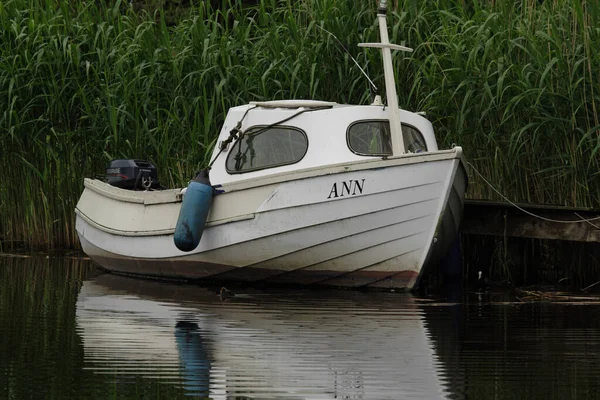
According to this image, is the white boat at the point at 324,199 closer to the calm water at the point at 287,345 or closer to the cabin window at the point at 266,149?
the cabin window at the point at 266,149

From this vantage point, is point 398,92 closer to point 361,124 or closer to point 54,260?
point 361,124

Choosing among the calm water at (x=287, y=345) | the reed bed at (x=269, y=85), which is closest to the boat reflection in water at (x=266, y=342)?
the calm water at (x=287, y=345)

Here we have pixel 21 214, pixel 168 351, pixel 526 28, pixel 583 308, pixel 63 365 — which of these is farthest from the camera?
pixel 21 214

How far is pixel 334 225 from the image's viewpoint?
12.6 metres

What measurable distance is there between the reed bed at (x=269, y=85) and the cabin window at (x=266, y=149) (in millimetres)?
1143

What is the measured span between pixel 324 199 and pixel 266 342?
9.94 ft

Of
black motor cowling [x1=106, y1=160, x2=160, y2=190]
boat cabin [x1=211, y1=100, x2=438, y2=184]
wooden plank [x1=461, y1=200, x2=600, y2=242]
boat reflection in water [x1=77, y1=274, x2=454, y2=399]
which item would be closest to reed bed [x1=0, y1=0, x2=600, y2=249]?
wooden plank [x1=461, y1=200, x2=600, y2=242]

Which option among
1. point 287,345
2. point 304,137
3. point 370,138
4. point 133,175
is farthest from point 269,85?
point 287,345

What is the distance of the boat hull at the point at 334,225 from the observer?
12.4 metres

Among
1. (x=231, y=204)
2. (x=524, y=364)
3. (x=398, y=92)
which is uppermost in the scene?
(x=398, y=92)

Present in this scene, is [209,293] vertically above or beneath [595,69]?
beneath

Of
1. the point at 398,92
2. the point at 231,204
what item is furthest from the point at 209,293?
the point at 398,92

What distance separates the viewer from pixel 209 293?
42.6ft

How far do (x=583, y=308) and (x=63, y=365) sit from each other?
469cm
